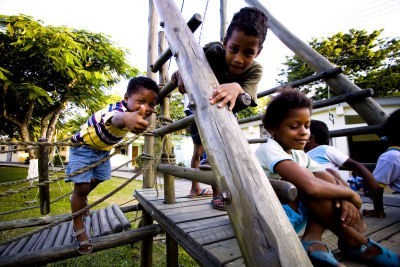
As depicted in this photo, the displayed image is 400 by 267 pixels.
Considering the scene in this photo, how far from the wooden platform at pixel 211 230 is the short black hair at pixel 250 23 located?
1.31 meters

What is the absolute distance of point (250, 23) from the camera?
1.39 m

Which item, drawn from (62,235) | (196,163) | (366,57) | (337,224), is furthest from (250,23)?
(366,57)

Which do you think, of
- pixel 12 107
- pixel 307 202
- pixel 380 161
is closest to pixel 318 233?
pixel 307 202

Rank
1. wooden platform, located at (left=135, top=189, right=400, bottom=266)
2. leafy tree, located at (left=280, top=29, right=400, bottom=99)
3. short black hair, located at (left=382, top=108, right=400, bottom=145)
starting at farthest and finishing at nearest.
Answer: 1. leafy tree, located at (left=280, top=29, right=400, bottom=99)
2. short black hair, located at (left=382, top=108, right=400, bottom=145)
3. wooden platform, located at (left=135, top=189, right=400, bottom=266)

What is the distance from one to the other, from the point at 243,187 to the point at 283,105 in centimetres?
77

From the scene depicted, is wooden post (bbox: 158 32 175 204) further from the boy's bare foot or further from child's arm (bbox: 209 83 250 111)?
child's arm (bbox: 209 83 250 111)

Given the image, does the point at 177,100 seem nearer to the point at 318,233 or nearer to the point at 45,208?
the point at 45,208

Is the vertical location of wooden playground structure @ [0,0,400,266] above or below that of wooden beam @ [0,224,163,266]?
above

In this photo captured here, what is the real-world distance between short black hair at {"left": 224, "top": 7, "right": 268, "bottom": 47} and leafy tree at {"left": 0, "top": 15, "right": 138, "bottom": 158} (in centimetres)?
759

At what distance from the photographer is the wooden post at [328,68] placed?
6.96ft

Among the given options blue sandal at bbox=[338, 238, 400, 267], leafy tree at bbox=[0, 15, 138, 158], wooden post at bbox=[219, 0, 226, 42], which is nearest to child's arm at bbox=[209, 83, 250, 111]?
blue sandal at bbox=[338, 238, 400, 267]

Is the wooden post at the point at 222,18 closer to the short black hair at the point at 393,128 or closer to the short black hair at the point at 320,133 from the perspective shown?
the short black hair at the point at 320,133

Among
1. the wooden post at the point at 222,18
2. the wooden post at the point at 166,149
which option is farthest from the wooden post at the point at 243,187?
the wooden post at the point at 222,18

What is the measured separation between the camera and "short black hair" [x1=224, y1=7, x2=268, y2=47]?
54.6 inches
